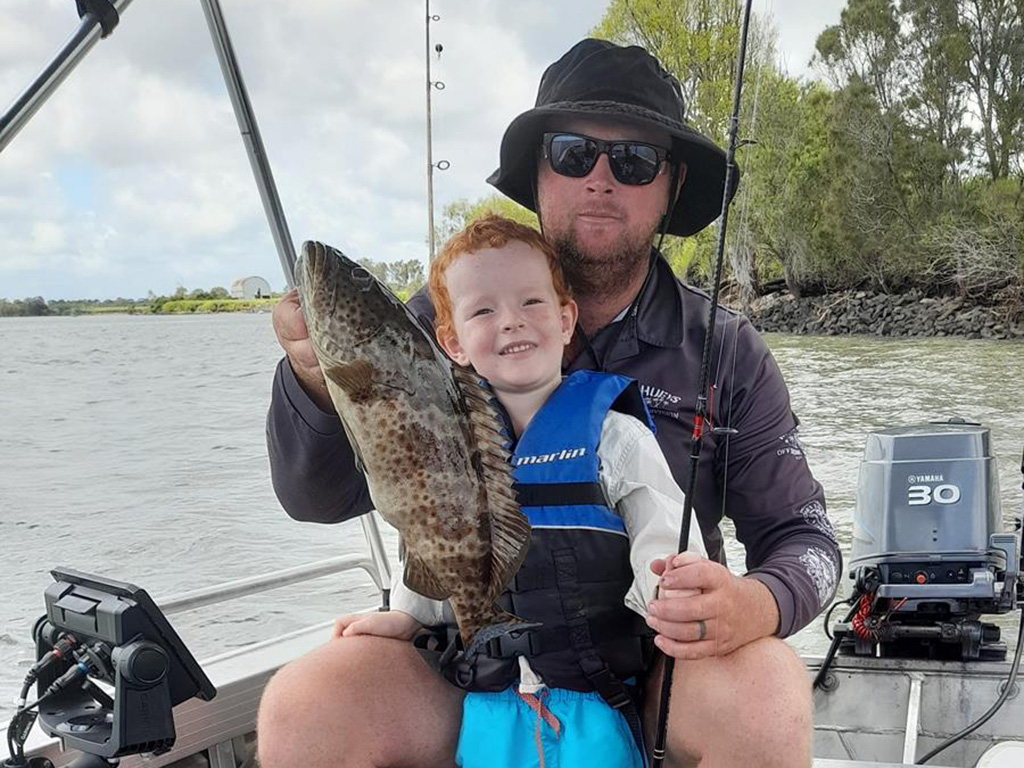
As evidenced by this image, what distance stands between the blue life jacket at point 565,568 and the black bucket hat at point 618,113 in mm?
702

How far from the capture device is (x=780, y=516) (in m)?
1.96

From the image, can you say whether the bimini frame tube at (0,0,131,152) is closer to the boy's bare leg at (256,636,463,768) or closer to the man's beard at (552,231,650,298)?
the man's beard at (552,231,650,298)

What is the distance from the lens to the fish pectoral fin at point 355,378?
1280 millimetres

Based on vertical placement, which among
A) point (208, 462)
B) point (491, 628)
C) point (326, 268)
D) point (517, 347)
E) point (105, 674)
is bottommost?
point (208, 462)

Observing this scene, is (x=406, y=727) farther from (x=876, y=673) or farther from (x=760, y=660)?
(x=876, y=673)

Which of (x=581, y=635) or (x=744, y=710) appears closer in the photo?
(x=744, y=710)

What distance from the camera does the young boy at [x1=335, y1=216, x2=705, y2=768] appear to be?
1.57 m

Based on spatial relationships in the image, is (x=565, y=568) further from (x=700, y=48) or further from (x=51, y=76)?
(x=700, y=48)

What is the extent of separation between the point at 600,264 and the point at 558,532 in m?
0.72

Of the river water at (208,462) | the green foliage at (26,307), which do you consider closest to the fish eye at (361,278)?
the river water at (208,462)

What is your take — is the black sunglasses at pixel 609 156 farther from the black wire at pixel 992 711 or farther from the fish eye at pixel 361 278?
the black wire at pixel 992 711

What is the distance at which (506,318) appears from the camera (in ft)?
5.16

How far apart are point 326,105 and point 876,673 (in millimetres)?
2293

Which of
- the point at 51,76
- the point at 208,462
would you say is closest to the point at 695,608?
the point at 51,76
